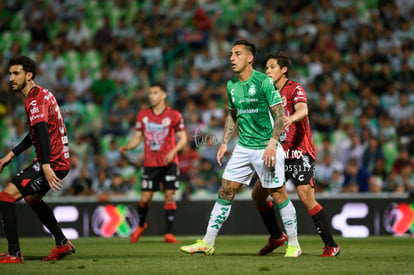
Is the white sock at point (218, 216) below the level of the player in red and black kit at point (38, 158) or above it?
below

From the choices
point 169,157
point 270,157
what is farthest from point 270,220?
point 169,157

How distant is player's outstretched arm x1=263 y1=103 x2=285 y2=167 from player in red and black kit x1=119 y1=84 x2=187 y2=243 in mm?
4232

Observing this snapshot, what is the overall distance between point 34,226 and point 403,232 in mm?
7505

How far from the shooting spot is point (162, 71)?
20578mm

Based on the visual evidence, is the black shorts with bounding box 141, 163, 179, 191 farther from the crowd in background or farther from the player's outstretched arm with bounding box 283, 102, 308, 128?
the player's outstretched arm with bounding box 283, 102, 308, 128

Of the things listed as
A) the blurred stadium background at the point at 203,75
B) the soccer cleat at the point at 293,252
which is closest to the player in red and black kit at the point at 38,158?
the soccer cleat at the point at 293,252

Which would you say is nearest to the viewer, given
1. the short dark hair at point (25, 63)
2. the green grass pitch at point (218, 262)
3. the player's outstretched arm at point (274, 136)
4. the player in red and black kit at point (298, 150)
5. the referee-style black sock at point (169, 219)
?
the green grass pitch at point (218, 262)

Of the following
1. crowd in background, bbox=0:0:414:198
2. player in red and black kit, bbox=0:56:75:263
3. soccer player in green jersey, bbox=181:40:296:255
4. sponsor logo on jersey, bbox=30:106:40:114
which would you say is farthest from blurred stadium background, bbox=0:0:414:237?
sponsor logo on jersey, bbox=30:106:40:114

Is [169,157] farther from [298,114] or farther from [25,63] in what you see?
[25,63]

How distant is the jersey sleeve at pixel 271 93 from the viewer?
808 cm

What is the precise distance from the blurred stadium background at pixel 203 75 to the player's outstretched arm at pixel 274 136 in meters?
6.64

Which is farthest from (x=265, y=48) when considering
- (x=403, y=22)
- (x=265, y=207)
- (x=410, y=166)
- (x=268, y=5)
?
(x=265, y=207)

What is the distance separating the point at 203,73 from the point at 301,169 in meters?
11.1

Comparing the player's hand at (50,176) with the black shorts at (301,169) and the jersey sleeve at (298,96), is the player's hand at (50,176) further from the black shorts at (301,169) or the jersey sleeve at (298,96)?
the jersey sleeve at (298,96)
